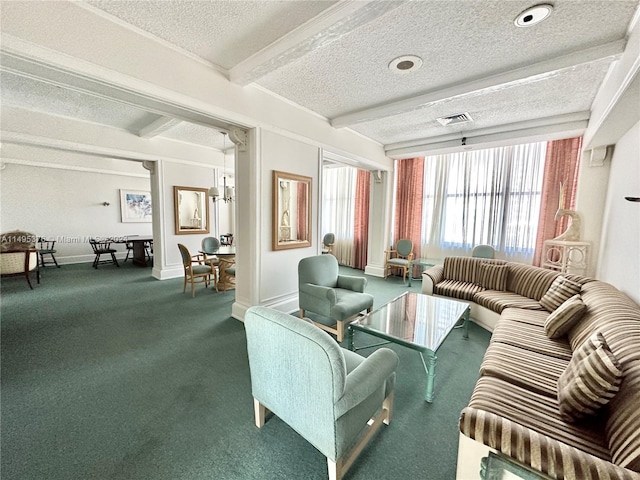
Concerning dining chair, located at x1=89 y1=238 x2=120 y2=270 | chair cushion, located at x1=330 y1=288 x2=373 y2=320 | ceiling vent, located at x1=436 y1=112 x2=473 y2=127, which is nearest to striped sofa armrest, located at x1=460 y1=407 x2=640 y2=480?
chair cushion, located at x1=330 y1=288 x2=373 y2=320

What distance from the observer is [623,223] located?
2.55m

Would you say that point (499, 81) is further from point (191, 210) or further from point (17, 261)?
point (17, 261)

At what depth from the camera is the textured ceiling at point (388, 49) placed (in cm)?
179

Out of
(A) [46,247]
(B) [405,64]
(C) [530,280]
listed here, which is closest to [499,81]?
(B) [405,64]

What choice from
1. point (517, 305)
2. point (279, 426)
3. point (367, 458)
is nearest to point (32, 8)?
point (279, 426)

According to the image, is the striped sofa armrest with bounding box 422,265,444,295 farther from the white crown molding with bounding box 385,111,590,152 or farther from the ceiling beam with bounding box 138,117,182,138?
the ceiling beam with bounding box 138,117,182,138

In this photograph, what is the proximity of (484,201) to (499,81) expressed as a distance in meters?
2.80

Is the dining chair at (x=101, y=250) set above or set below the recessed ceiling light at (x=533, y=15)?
below

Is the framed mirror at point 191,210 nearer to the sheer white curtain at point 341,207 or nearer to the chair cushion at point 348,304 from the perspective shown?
the sheer white curtain at point 341,207

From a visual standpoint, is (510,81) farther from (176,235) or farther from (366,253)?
(176,235)

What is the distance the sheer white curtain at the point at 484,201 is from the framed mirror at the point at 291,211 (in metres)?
3.08

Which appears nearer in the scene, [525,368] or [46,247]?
[525,368]

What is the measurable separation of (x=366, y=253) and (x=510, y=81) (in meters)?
4.54

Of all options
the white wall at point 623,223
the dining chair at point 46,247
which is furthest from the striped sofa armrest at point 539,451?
the dining chair at point 46,247
